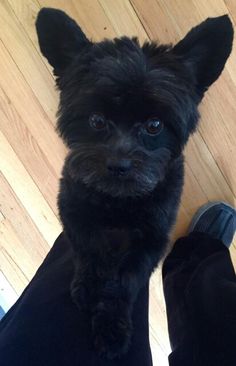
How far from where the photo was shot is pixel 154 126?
1305 mm

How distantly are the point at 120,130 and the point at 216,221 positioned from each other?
973 mm

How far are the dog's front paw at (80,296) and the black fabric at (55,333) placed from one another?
A: 3 centimetres

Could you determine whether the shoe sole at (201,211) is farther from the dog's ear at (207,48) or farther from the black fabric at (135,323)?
the dog's ear at (207,48)

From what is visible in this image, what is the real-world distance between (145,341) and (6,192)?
1123 millimetres

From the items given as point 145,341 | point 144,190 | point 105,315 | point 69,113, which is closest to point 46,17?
point 69,113

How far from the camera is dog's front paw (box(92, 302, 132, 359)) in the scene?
49.4 inches

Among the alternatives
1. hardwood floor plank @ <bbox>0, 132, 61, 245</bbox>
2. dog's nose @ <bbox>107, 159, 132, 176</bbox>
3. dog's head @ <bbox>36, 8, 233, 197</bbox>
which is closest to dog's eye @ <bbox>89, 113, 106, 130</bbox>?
dog's head @ <bbox>36, 8, 233, 197</bbox>

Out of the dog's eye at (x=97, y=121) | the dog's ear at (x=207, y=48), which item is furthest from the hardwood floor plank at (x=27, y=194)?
the dog's ear at (x=207, y=48)

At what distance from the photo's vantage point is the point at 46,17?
1271 millimetres

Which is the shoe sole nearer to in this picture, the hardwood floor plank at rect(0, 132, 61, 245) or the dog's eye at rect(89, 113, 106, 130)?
the hardwood floor plank at rect(0, 132, 61, 245)

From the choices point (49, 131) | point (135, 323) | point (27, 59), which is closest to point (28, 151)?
point (49, 131)

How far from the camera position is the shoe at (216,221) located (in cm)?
207

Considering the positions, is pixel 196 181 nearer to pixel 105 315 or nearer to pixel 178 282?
pixel 178 282

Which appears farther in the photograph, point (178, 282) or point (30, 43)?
point (30, 43)
